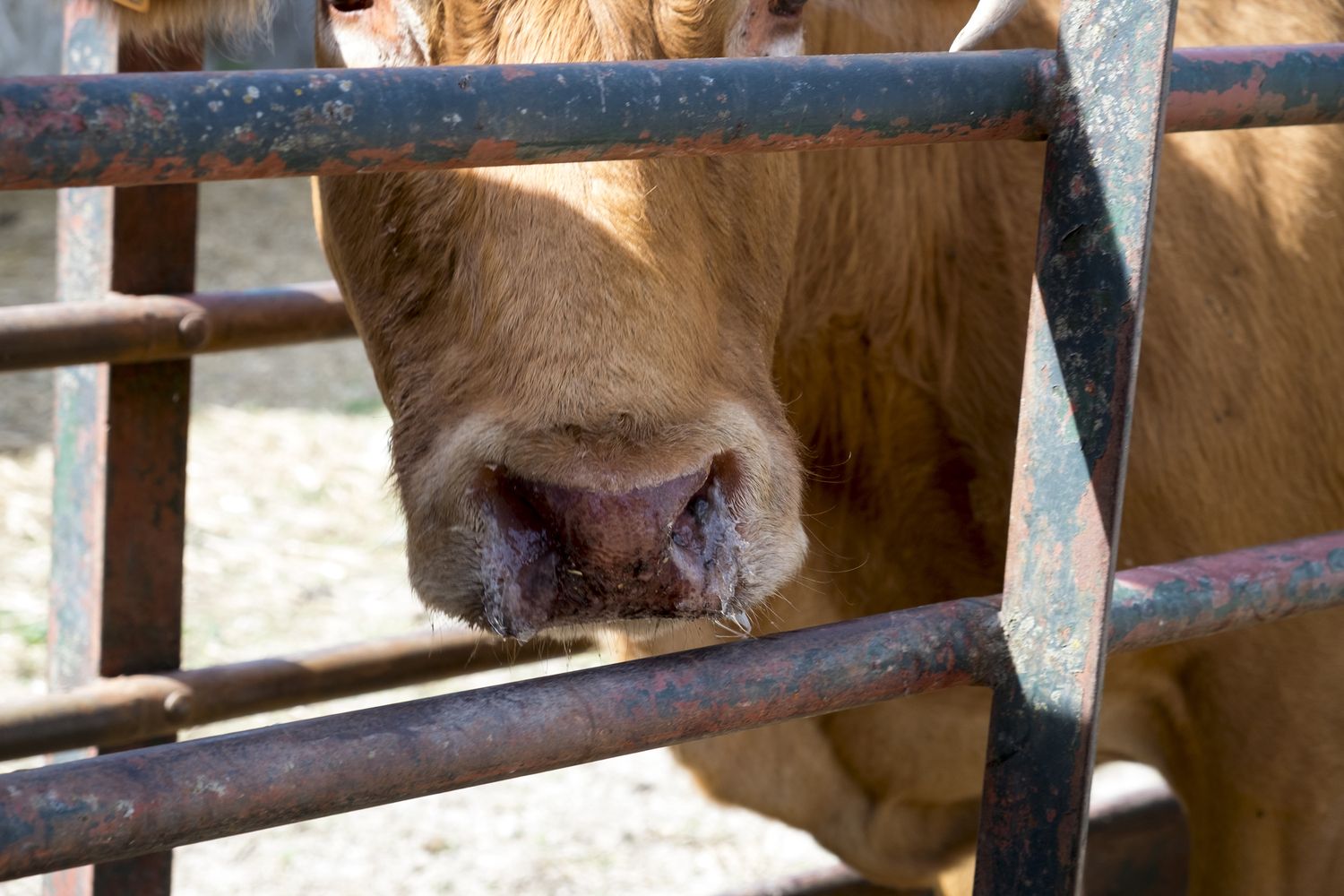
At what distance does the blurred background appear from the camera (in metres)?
3.51

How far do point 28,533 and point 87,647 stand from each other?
3.06 meters

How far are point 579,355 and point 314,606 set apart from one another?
3.64 metres

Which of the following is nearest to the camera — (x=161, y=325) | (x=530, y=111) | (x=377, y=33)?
(x=530, y=111)

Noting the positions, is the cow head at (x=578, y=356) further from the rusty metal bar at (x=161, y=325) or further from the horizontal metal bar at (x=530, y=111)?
the rusty metal bar at (x=161, y=325)

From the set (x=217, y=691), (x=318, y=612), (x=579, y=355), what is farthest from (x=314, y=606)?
(x=579, y=355)

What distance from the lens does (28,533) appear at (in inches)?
202

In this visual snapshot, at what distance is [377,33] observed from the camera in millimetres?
1855

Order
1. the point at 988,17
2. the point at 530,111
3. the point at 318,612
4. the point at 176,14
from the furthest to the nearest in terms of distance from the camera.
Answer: the point at 318,612 < the point at 176,14 < the point at 988,17 < the point at 530,111

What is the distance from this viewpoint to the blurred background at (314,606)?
3.51m

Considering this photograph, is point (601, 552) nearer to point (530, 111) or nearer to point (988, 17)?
point (530, 111)

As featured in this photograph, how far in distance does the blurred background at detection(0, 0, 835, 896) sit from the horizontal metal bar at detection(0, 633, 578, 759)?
17 centimetres

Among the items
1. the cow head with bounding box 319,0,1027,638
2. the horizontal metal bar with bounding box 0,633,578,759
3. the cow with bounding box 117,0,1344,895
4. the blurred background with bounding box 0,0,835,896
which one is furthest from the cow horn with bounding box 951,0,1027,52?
the horizontal metal bar with bounding box 0,633,578,759

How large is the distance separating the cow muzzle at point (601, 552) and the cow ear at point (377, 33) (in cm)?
66

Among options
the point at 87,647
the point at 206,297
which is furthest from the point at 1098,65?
the point at 87,647
